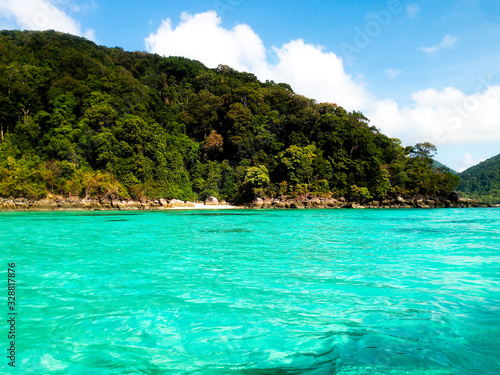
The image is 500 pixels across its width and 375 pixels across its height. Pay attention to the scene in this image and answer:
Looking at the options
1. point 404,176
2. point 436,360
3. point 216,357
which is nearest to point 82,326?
point 216,357

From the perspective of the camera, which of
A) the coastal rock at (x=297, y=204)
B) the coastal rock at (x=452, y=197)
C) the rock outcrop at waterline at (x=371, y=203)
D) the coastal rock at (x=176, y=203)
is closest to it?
the coastal rock at (x=176, y=203)

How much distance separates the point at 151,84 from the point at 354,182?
6512cm

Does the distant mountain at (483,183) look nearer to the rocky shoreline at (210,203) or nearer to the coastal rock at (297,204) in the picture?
the rocky shoreline at (210,203)

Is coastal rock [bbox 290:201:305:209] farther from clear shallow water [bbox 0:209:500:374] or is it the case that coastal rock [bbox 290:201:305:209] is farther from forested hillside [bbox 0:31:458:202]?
clear shallow water [bbox 0:209:500:374]

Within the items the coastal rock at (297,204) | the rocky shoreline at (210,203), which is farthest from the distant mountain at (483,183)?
the coastal rock at (297,204)

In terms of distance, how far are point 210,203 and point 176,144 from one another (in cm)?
1579

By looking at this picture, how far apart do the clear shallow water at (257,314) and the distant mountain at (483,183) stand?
353 ft

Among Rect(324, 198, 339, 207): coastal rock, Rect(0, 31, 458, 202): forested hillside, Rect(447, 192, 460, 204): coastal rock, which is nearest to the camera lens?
Rect(0, 31, 458, 202): forested hillside

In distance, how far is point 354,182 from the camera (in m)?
62.2

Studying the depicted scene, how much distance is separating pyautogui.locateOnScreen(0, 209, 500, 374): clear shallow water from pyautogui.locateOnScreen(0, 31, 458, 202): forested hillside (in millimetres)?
47614

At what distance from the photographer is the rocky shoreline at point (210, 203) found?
1907 inches

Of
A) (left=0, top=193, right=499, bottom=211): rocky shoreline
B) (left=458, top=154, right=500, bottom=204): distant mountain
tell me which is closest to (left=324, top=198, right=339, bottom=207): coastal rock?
(left=0, top=193, right=499, bottom=211): rocky shoreline

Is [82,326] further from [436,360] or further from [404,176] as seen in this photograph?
[404,176]

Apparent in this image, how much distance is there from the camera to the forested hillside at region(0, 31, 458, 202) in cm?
5466
